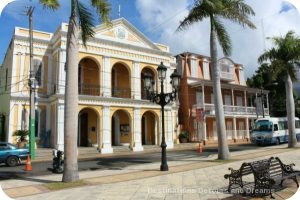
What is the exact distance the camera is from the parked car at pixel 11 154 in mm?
17125

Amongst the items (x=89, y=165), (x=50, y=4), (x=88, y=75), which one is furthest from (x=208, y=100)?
(x=50, y=4)

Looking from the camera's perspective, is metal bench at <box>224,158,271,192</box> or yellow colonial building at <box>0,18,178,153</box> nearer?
metal bench at <box>224,158,271,192</box>

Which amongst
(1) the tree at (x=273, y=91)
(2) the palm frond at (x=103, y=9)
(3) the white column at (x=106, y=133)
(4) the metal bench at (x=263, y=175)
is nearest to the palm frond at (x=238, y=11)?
(2) the palm frond at (x=103, y=9)

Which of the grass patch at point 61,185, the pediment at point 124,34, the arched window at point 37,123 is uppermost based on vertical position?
the pediment at point 124,34

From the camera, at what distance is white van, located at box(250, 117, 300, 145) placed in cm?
2914

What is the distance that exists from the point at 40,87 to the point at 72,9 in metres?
15.4

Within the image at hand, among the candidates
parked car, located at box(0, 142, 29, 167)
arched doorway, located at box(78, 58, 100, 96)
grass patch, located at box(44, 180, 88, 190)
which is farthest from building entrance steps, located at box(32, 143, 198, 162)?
grass patch, located at box(44, 180, 88, 190)

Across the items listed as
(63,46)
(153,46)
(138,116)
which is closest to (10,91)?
(63,46)

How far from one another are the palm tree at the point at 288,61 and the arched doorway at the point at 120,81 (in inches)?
495

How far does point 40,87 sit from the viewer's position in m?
25.3

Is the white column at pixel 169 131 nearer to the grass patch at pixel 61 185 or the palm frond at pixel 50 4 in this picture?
the grass patch at pixel 61 185

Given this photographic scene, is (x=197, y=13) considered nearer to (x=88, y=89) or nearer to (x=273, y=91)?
(x=88, y=89)

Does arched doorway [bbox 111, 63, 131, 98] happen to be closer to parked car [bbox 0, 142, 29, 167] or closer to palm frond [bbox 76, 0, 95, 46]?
parked car [bbox 0, 142, 29, 167]

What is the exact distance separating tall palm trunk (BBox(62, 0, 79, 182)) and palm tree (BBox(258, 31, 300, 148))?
688 inches
